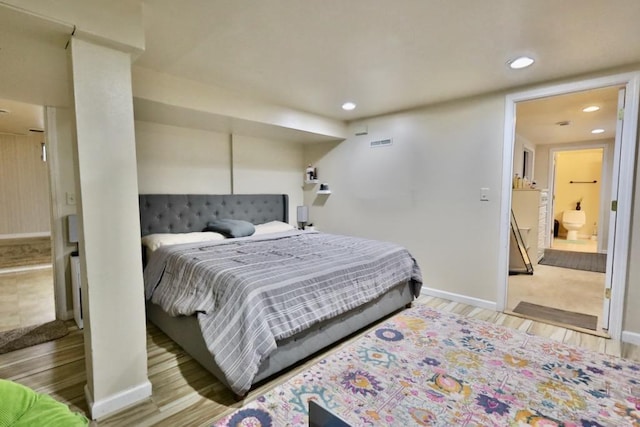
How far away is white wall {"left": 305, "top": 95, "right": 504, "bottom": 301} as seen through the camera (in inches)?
128

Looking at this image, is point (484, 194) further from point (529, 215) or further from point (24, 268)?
point (24, 268)

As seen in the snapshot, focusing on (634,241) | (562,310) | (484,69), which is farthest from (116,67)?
(562,310)

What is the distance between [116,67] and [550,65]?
10.0 ft

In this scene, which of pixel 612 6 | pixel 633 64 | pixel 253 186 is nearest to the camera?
pixel 612 6

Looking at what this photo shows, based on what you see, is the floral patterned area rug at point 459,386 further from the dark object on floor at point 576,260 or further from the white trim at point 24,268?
the white trim at point 24,268

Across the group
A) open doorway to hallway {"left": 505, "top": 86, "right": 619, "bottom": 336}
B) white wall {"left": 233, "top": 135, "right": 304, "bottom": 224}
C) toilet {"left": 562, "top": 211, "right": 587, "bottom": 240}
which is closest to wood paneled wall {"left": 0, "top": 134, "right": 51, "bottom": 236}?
white wall {"left": 233, "top": 135, "right": 304, "bottom": 224}

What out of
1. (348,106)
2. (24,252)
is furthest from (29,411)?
(24,252)

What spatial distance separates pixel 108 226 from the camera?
1672 mm

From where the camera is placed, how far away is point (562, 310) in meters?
3.27

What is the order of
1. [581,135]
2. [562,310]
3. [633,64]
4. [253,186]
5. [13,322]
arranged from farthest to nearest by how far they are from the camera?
[581,135] → [253,186] → [562,310] → [13,322] → [633,64]

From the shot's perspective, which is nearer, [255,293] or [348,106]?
[255,293]

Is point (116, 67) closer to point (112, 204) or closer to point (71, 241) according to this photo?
point (112, 204)

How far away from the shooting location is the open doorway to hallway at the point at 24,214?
379 cm

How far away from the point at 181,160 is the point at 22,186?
18.2 feet
